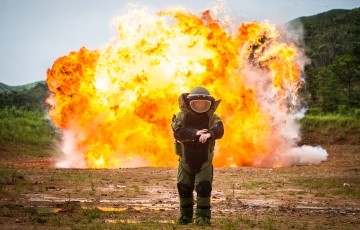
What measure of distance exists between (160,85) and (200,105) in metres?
12.5

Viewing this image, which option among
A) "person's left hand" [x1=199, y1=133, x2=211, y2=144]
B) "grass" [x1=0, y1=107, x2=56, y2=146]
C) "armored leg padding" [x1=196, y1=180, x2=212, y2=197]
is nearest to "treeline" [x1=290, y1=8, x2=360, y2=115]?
"grass" [x1=0, y1=107, x2=56, y2=146]

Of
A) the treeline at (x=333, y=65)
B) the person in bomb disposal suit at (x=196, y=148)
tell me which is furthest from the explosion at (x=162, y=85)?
the person in bomb disposal suit at (x=196, y=148)

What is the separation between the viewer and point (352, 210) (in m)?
10.6

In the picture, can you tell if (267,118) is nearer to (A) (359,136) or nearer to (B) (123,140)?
(B) (123,140)

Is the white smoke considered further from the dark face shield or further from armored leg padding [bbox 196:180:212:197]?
armored leg padding [bbox 196:180:212:197]

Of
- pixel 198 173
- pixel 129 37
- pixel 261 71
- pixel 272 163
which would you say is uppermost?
pixel 129 37

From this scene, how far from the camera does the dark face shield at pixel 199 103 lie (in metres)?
8.14

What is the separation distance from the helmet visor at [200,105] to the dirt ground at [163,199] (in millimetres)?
1991

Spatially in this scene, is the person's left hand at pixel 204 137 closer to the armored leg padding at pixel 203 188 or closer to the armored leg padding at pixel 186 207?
the armored leg padding at pixel 203 188

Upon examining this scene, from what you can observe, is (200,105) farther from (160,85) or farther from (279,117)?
(279,117)

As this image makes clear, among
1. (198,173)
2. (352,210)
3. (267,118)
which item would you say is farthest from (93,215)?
(267,118)

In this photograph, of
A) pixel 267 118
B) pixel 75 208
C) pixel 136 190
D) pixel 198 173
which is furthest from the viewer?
pixel 267 118

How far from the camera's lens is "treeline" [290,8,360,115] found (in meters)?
45.3

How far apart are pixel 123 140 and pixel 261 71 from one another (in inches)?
293
